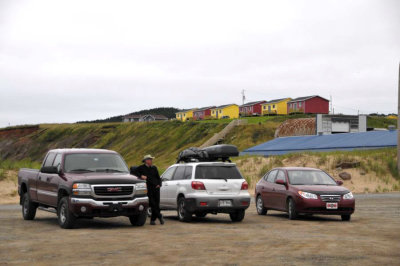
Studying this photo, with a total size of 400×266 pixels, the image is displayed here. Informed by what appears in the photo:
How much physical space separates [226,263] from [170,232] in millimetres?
5141

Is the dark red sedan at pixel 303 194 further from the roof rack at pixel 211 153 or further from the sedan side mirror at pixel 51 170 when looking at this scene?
the sedan side mirror at pixel 51 170

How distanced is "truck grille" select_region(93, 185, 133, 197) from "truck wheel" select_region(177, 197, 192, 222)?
2303 millimetres

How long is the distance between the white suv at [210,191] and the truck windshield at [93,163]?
195cm

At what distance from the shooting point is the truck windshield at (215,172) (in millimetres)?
17625

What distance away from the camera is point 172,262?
9.66 meters

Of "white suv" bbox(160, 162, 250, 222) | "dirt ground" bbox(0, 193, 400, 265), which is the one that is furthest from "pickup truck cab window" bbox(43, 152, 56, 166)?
"white suv" bbox(160, 162, 250, 222)

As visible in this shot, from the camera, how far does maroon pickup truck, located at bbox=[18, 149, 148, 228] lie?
1517cm

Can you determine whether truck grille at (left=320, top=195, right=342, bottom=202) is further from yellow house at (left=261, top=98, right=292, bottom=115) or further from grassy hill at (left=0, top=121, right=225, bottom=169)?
yellow house at (left=261, top=98, right=292, bottom=115)

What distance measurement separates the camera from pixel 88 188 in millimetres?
15219

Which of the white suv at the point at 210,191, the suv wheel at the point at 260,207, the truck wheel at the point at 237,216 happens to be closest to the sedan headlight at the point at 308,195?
the white suv at the point at 210,191

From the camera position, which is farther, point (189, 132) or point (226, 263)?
point (189, 132)

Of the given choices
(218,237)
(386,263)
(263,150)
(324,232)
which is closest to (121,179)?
(218,237)

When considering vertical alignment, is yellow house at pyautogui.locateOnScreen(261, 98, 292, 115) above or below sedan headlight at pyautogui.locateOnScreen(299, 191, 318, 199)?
above

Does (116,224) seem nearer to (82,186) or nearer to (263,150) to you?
(82,186)
